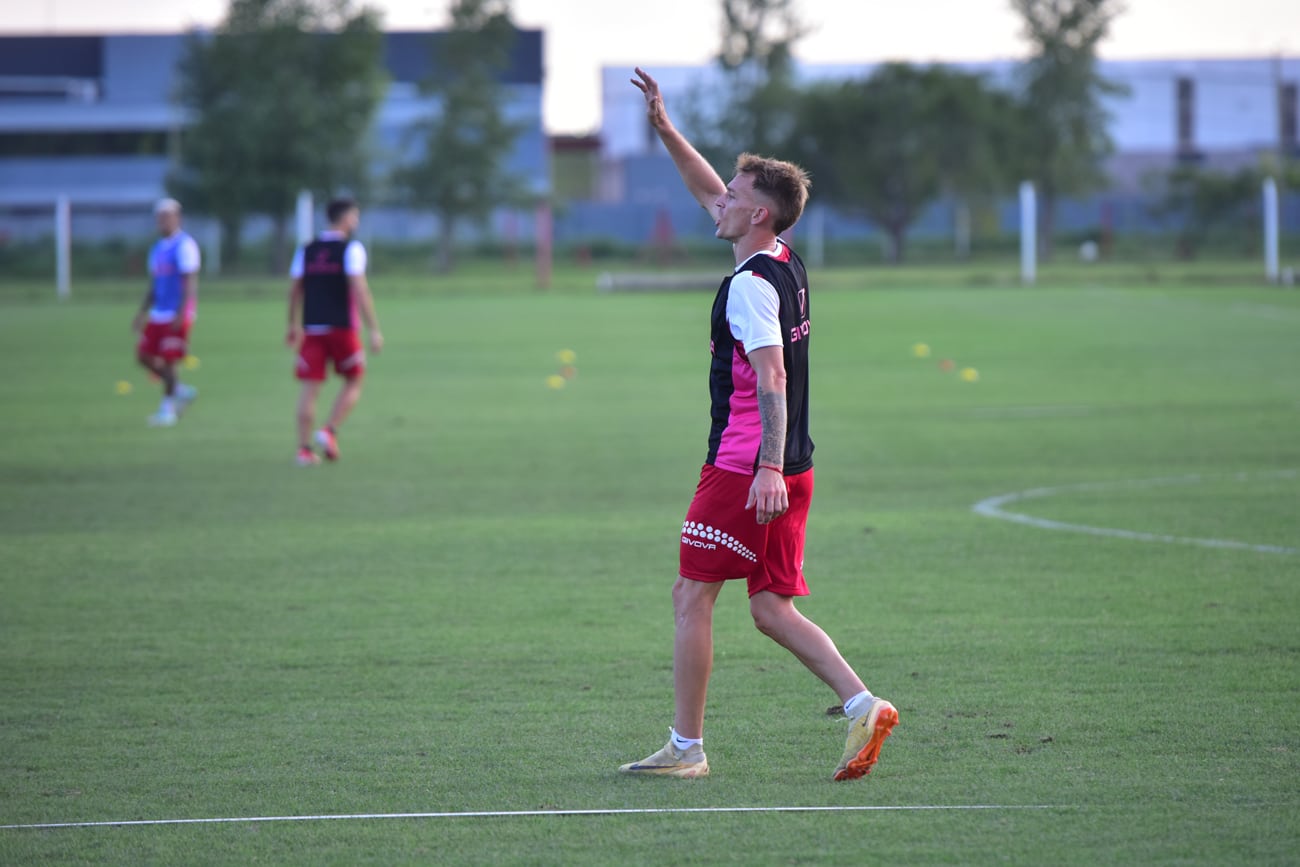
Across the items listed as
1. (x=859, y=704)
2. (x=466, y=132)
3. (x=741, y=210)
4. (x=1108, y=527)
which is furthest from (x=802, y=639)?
(x=466, y=132)

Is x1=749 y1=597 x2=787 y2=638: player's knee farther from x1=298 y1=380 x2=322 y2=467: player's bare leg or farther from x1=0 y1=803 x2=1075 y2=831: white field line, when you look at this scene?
x1=298 y1=380 x2=322 y2=467: player's bare leg

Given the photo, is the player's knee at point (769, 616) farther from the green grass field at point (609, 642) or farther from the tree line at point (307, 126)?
the tree line at point (307, 126)

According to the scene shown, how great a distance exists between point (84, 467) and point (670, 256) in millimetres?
52573

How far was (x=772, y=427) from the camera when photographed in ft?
16.0

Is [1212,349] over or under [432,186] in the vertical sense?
under

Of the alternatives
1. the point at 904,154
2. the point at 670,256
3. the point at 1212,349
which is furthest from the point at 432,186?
the point at 1212,349

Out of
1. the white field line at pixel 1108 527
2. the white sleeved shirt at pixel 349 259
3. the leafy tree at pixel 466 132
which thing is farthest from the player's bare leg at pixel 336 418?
the leafy tree at pixel 466 132

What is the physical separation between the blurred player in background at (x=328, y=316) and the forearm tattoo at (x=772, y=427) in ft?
28.4

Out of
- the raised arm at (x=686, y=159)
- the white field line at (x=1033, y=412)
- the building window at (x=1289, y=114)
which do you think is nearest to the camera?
the raised arm at (x=686, y=159)

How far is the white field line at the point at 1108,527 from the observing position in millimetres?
8961

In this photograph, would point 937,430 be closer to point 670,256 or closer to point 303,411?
point 303,411

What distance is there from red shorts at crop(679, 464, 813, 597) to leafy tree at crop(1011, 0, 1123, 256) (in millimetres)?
67766

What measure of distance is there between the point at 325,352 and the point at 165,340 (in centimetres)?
386

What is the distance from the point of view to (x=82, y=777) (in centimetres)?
514
